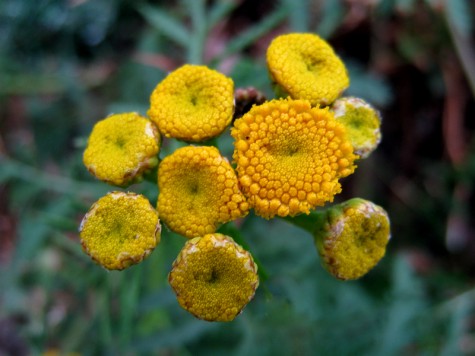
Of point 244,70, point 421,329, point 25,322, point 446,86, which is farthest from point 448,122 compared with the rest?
point 25,322

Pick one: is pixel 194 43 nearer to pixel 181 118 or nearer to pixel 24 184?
pixel 181 118

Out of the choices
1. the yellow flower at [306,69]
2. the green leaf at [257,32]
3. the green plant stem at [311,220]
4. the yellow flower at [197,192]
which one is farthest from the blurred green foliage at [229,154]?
the yellow flower at [197,192]

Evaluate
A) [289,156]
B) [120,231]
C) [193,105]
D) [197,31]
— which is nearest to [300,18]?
[197,31]

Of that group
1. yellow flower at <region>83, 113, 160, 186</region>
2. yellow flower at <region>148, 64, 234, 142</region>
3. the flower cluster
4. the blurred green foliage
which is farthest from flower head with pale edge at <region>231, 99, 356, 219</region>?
the blurred green foliage

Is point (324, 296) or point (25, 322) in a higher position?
point (324, 296)

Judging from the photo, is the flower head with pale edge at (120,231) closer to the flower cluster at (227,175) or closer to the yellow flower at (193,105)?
the flower cluster at (227,175)

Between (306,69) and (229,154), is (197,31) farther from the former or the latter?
(306,69)
